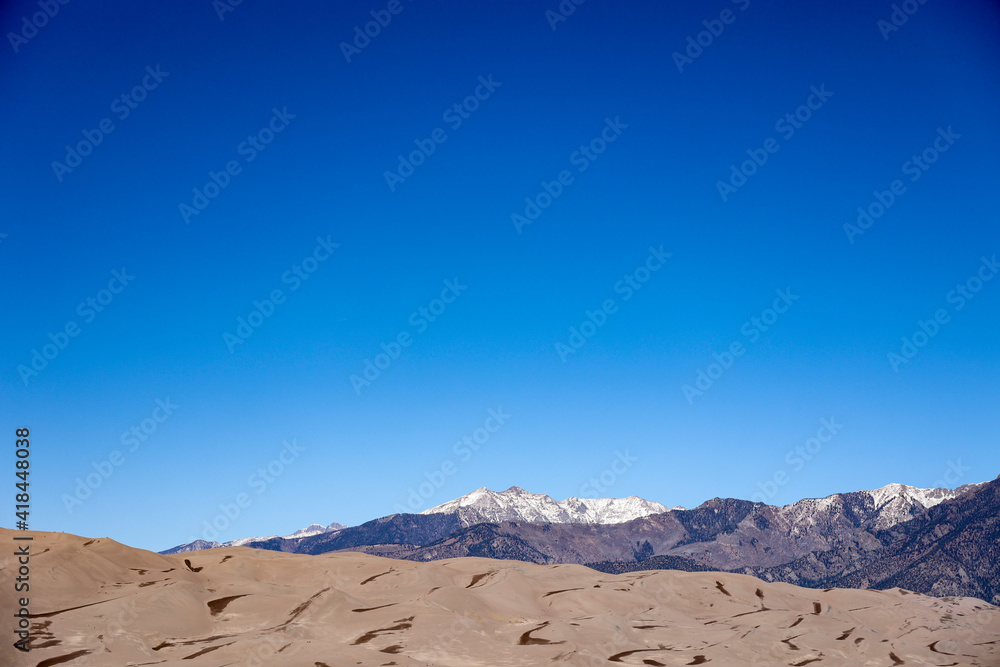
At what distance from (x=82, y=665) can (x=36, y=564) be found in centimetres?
1188

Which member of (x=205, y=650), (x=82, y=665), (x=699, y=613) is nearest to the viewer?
(x=82, y=665)

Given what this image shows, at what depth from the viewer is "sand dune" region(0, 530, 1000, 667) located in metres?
33.4

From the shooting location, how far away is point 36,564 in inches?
1571

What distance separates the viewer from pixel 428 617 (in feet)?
124

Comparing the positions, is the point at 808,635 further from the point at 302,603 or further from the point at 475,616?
the point at 302,603

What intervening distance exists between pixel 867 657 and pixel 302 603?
2807cm

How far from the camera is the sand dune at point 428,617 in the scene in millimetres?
33438

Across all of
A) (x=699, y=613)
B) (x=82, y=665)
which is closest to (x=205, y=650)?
(x=82, y=665)

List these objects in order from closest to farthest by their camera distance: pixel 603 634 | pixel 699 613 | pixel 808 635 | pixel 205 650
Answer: pixel 205 650, pixel 603 634, pixel 808 635, pixel 699 613

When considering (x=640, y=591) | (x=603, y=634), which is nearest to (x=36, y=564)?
(x=603, y=634)

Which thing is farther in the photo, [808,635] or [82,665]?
[808,635]

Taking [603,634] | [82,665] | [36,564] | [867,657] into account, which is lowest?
[867,657]

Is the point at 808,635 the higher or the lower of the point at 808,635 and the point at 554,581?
the lower

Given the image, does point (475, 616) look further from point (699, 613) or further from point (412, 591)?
point (699, 613)
